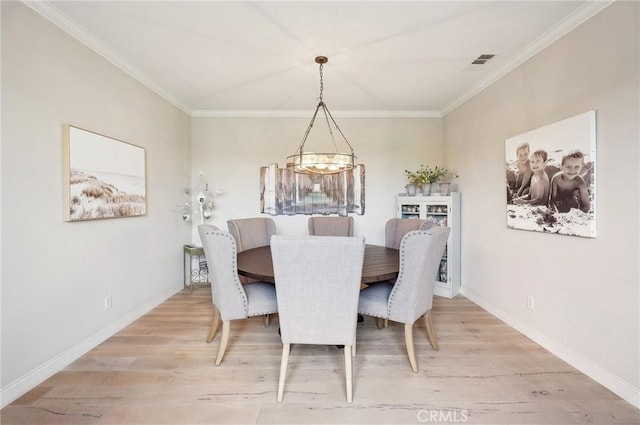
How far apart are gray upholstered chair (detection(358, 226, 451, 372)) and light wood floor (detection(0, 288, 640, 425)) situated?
32cm

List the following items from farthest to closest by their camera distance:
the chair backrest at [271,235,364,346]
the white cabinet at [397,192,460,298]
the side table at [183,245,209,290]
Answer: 1. the side table at [183,245,209,290]
2. the white cabinet at [397,192,460,298]
3. the chair backrest at [271,235,364,346]

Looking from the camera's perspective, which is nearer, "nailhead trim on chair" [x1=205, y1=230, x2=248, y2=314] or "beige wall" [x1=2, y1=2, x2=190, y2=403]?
"beige wall" [x1=2, y1=2, x2=190, y2=403]

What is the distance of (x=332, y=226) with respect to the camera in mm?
3383

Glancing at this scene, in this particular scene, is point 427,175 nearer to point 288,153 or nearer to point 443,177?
point 443,177

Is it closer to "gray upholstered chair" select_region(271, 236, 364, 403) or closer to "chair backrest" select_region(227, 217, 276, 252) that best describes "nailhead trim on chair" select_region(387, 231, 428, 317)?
"gray upholstered chair" select_region(271, 236, 364, 403)

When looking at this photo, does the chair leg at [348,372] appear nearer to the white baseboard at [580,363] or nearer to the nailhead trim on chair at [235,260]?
the nailhead trim on chair at [235,260]

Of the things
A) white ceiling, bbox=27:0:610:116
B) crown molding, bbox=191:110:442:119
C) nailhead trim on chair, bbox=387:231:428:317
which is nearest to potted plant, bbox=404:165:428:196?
crown molding, bbox=191:110:442:119

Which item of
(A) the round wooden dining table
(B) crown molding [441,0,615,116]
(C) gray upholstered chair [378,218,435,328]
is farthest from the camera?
(C) gray upholstered chair [378,218,435,328]

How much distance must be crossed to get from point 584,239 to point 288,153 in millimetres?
3256

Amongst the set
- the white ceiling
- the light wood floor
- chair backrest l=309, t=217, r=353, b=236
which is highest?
the white ceiling

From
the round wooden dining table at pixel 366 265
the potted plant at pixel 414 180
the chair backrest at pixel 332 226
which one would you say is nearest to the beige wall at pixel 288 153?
the potted plant at pixel 414 180

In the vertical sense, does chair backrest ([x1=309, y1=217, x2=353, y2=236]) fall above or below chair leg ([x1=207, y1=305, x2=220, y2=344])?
above

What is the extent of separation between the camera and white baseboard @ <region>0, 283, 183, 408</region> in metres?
1.68

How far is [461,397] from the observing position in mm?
1738
